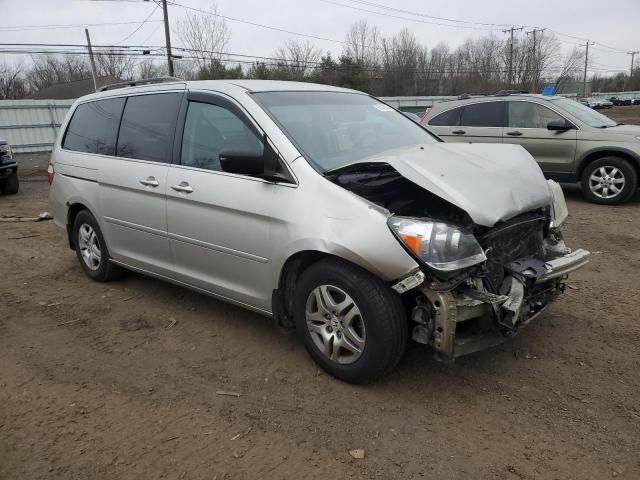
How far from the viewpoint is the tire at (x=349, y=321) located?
9.45ft

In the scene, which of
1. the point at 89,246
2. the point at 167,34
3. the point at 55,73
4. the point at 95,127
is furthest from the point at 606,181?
the point at 55,73

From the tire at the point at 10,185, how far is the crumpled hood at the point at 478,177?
419 inches

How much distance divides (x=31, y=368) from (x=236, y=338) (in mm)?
1436

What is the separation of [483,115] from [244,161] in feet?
23.7

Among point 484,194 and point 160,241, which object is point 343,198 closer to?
point 484,194

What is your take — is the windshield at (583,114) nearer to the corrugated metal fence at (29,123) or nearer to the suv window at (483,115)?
the suv window at (483,115)

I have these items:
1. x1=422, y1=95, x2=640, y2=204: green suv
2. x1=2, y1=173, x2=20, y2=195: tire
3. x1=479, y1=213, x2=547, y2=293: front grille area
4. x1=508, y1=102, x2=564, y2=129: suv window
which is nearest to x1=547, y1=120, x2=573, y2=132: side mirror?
x1=422, y1=95, x2=640, y2=204: green suv

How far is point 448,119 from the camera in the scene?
9.72 meters

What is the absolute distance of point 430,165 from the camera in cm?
305

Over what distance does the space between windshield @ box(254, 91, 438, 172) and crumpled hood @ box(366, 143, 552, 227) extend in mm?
425

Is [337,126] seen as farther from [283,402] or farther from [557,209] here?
[283,402]

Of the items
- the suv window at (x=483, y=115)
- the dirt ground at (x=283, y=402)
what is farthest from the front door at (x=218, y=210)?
the suv window at (x=483, y=115)

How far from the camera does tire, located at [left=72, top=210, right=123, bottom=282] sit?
4.97m

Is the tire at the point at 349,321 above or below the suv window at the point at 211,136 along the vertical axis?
below
